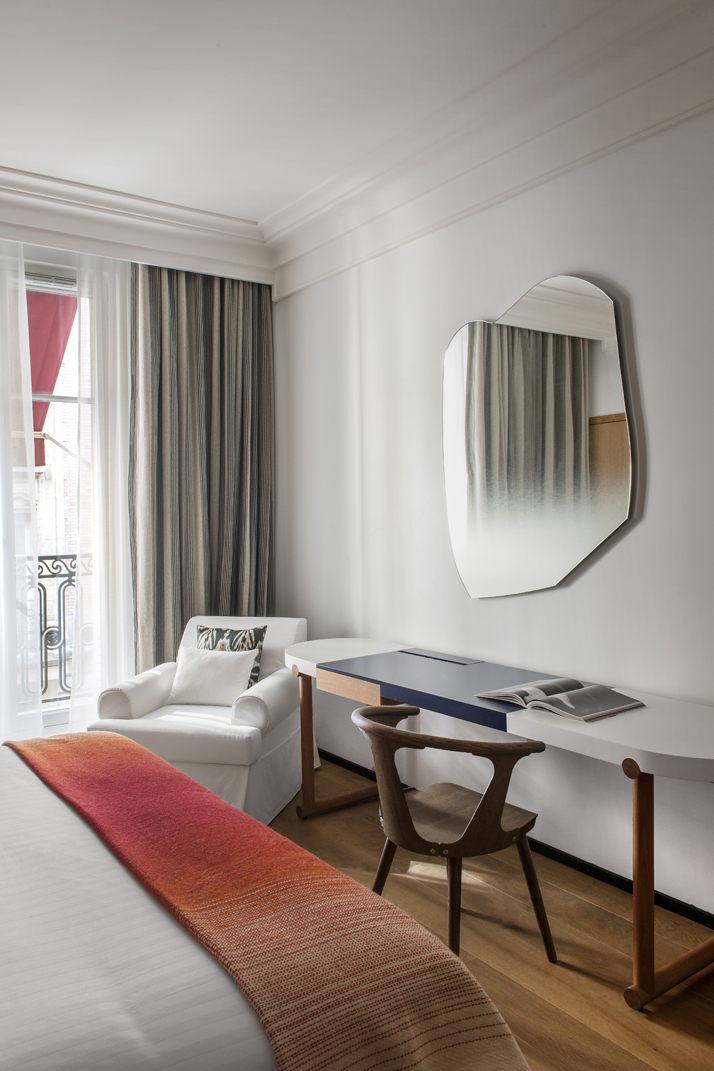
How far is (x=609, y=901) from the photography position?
239 centimetres

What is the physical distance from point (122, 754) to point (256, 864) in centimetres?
86

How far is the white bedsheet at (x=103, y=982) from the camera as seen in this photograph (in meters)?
1.00

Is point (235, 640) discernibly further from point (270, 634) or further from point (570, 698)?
point (570, 698)

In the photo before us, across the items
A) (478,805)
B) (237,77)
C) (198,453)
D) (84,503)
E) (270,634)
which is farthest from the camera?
(198,453)

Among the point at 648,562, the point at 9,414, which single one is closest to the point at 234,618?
the point at 9,414

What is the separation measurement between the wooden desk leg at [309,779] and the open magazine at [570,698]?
1.06m

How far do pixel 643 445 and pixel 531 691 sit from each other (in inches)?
33.0

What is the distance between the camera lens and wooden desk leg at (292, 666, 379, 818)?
307cm

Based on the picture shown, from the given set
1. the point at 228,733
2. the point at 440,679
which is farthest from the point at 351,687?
the point at 228,733

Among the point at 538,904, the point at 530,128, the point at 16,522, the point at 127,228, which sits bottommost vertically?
the point at 538,904

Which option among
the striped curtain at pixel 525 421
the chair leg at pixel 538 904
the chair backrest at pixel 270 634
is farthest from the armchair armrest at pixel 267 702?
the chair leg at pixel 538 904

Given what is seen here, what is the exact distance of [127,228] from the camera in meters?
3.71

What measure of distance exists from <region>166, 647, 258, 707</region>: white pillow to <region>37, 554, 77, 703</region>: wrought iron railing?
0.71 m

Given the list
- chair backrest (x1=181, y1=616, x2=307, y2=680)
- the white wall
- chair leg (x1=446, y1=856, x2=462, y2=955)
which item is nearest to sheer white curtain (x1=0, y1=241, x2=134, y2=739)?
chair backrest (x1=181, y1=616, x2=307, y2=680)
